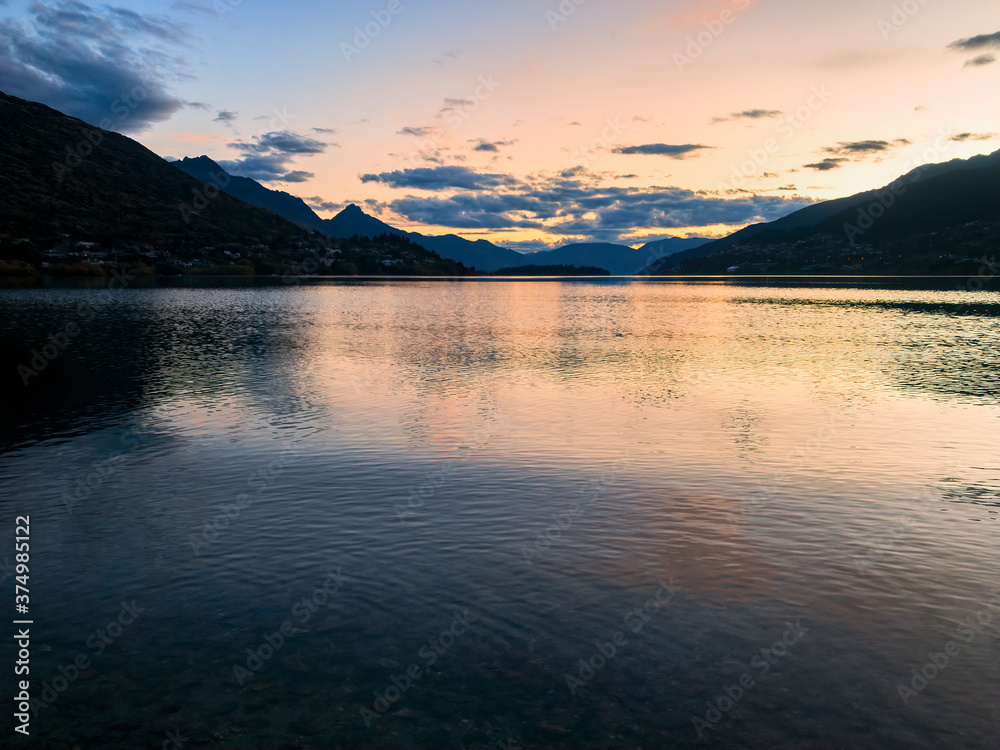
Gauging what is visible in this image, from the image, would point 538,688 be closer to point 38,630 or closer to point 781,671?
point 781,671

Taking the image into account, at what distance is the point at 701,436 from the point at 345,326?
63.5 meters

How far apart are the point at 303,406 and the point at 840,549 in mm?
27272

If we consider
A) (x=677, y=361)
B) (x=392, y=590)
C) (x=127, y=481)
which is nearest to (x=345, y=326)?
(x=677, y=361)

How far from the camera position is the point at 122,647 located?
11680mm

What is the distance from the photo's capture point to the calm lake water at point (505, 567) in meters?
10.0

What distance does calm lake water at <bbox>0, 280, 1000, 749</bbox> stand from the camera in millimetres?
10047

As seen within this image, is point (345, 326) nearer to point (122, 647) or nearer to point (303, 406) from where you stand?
point (303, 406)

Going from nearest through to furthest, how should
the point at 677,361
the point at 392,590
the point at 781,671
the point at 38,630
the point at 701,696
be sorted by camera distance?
the point at 701,696 → the point at 781,671 → the point at 38,630 → the point at 392,590 → the point at 677,361

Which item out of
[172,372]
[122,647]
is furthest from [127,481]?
[172,372]

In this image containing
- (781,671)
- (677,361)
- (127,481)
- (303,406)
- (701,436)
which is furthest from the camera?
(677,361)

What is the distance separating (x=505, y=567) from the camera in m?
15.2

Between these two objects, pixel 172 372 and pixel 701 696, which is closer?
pixel 701 696

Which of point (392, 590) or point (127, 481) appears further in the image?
point (127, 481)

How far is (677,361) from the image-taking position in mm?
53750
